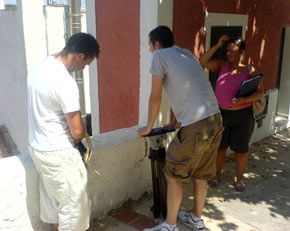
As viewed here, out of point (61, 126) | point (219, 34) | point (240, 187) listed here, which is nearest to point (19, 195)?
point (61, 126)

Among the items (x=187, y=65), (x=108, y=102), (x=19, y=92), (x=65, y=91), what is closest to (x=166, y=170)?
(x=187, y=65)

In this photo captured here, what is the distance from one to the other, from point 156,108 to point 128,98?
1825mm

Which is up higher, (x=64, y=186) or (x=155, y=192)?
(x=64, y=186)

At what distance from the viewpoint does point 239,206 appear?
3.98 metres

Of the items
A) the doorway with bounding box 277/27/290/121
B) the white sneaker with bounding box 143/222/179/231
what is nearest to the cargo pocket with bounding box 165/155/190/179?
the white sneaker with bounding box 143/222/179/231

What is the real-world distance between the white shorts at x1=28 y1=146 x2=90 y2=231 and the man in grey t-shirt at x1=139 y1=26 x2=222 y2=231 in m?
0.74

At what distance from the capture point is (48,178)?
2.63 meters

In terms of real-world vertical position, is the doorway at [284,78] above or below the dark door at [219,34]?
below

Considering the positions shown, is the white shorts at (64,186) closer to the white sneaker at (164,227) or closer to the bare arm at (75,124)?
the bare arm at (75,124)

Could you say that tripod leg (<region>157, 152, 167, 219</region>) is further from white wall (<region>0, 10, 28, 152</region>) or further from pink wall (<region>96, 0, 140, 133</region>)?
white wall (<region>0, 10, 28, 152</region>)

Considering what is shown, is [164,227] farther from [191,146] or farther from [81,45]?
[81,45]

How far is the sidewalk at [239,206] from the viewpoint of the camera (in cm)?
354

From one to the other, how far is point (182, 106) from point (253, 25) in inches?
143

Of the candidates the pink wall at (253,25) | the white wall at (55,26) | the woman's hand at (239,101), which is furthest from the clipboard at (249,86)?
the white wall at (55,26)
